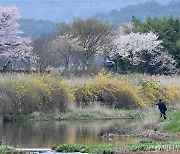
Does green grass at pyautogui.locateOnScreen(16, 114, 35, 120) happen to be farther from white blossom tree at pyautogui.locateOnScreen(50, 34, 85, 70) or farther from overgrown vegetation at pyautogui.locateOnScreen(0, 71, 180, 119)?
white blossom tree at pyautogui.locateOnScreen(50, 34, 85, 70)

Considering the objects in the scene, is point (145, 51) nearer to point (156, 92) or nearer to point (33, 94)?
point (156, 92)

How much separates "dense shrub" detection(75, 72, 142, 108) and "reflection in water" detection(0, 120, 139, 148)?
8.02 meters

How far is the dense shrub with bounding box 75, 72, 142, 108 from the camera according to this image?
5653 centimetres

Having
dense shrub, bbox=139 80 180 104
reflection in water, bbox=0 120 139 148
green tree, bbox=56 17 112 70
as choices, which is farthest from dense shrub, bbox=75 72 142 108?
green tree, bbox=56 17 112 70

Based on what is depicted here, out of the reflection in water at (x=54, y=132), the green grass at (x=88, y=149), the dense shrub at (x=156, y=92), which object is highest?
the dense shrub at (x=156, y=92)

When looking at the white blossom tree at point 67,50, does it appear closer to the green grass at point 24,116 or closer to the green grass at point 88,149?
the green grass at point 24,116

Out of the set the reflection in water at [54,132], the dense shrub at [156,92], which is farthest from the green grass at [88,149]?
the dense shrub at [156,92]

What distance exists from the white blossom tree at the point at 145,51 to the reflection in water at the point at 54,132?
30208mm

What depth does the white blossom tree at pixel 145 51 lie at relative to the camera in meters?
77.6

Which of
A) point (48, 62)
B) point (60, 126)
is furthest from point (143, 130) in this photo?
point (48, 62)

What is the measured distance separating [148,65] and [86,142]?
44914 mm

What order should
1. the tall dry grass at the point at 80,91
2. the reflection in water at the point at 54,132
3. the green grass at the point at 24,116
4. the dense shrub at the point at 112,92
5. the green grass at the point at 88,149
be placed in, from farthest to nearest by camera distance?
the dense shrub at the point at 112,92 < the tall dry grass at the point at 80,91 < the green grass at the point at 24,116 < the reflection in water at the point at 54,132 < the green grass at the point at 88,149

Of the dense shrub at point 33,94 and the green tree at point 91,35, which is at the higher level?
the green tree at point 91,35

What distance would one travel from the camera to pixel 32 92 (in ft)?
170
